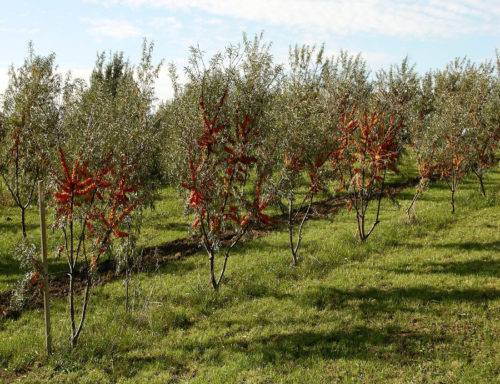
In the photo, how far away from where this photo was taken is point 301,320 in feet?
27.8

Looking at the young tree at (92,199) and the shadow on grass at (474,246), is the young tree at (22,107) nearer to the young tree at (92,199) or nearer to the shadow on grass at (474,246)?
the young tree at (92,199)

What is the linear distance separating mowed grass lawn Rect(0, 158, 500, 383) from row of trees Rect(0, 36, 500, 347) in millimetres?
736

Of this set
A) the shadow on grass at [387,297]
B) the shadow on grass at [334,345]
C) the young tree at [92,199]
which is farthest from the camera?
the shadow on grass at [387,297]

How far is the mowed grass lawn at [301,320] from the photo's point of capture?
6801 millimetres

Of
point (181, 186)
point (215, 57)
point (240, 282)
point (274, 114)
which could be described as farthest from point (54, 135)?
point (240, 282)

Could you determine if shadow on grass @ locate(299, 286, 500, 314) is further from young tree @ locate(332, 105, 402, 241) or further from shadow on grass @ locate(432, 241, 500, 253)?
young tree @ locate(332, 105, 402, 241)


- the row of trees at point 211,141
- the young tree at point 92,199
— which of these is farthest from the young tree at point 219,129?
the young tree at point 92,199

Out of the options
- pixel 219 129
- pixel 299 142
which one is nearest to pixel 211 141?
pixel 219 129

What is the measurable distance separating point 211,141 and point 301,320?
14.8 feet

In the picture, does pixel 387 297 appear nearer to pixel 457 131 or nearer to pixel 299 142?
pixel 299 142

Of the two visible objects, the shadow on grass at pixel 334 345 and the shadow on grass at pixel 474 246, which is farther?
the shadow on grass at pixel 474 246

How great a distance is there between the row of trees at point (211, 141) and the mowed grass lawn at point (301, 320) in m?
0.74

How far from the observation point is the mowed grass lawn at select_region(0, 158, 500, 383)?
6.80 meters

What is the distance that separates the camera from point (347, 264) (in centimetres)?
1132
